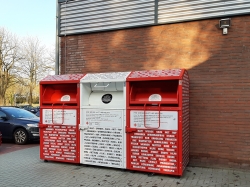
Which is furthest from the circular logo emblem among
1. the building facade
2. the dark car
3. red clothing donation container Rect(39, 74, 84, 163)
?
the dark car

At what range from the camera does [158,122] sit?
4836mm

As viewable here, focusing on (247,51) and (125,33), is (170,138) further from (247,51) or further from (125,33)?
(125,33)

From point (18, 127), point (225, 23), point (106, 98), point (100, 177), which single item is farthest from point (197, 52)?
point (18, 127)

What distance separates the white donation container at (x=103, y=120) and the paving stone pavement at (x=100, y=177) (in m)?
0.31

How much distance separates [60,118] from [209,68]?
12.1 feet

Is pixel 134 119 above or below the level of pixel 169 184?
above

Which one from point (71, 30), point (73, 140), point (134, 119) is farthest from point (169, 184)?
point (71, 30)

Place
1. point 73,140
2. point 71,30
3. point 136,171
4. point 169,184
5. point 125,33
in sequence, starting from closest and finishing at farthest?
point 169,184
point 136,171
point 73,140
point 125,33
point 71,30

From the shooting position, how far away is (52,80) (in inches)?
230

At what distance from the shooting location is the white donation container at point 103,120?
Answer: 5.20m

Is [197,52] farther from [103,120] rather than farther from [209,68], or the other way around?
[103,120]

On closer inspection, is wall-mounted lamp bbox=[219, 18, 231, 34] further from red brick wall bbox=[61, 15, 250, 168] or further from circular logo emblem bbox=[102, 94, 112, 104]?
circular logo emblem bbox=[102, 94, 112, 104]

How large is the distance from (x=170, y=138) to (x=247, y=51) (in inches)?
102

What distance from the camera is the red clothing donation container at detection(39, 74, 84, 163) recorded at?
5613 mm
